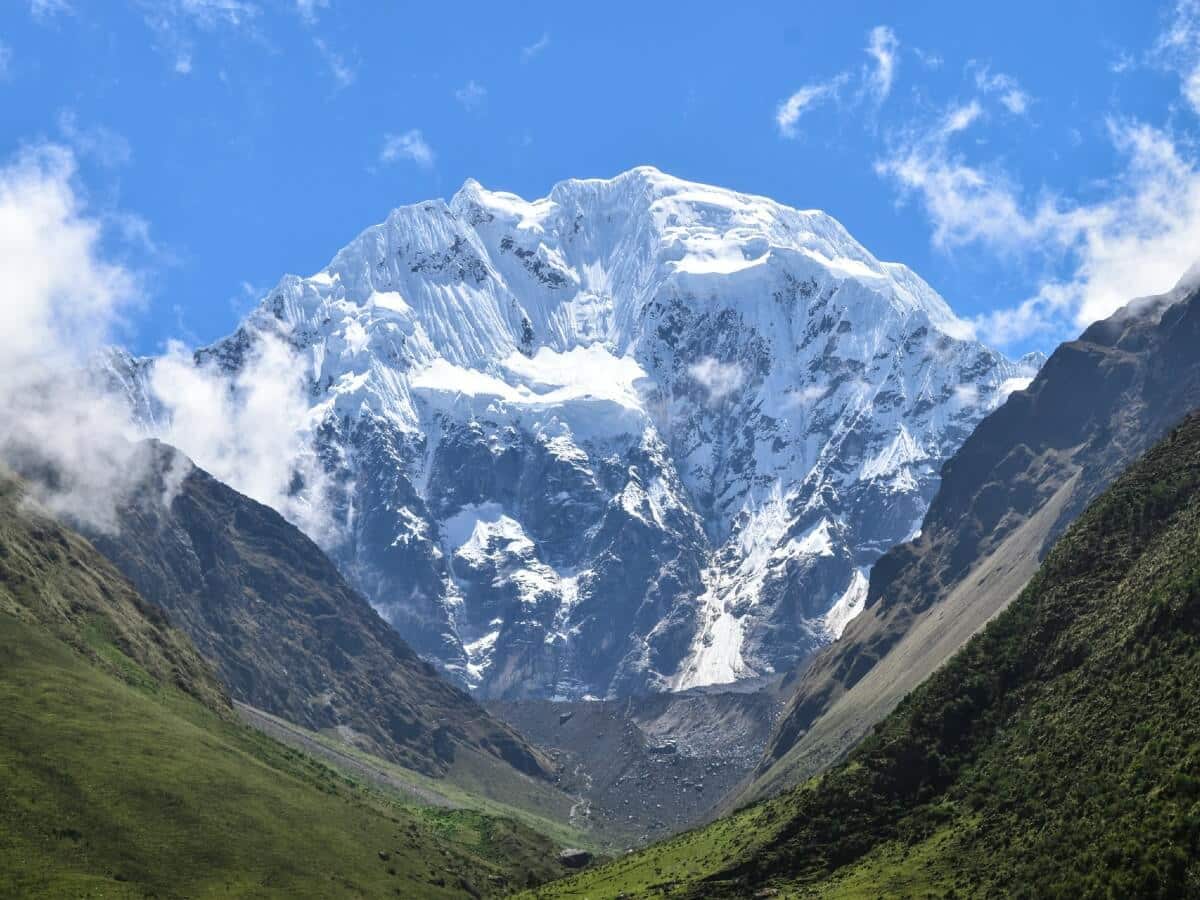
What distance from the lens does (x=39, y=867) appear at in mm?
167500

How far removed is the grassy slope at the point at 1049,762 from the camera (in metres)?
115

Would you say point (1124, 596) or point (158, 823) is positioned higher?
point (158, 823)

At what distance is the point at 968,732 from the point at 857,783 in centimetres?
1319

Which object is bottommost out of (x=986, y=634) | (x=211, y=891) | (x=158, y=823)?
(x=986, y=634)

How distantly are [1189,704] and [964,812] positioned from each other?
27837 mm

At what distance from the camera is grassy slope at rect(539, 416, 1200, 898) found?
115312 mm

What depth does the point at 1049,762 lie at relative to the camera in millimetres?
134375

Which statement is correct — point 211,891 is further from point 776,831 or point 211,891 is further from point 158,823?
point 776,831

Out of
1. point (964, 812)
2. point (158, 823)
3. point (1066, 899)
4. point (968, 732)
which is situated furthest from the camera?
point (158, 823)

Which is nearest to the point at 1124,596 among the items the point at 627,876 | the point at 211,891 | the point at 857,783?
the point at 857,783

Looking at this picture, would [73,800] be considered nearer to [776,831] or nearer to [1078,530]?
[776,831]

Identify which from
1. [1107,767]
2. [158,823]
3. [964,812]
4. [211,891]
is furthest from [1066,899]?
[158,823]

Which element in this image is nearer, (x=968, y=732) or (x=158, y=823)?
(x=968, y=732)

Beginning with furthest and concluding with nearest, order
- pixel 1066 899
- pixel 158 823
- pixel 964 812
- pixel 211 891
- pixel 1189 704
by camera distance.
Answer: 1. pixel 158 823
2. pixel 211 891
3. pixel 964 812
4. pixel 1189 704
5. pixel 1066 899
